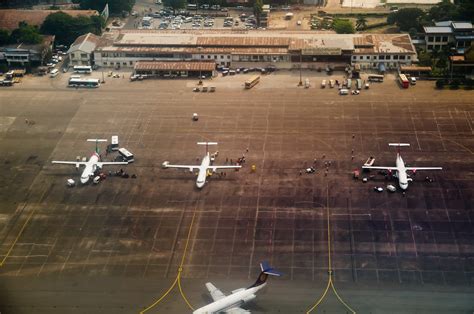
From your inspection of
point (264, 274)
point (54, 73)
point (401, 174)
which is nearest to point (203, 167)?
point (264, 274)

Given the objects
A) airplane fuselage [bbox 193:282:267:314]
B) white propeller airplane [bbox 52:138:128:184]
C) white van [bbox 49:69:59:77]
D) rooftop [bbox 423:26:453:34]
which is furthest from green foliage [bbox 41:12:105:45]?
airplane fuselage [bbox 193:282:267:314]

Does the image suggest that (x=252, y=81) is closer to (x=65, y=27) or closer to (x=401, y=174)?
(x=401, y=174)

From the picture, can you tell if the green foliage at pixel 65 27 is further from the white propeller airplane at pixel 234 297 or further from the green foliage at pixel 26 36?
the white propeller airplane at pixel 234 297

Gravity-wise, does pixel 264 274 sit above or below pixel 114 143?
above

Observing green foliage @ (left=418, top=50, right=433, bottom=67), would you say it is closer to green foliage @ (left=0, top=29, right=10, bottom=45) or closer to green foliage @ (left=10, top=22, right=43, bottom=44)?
green foliage @ (left=10, top=22, right=43, bottom=44)

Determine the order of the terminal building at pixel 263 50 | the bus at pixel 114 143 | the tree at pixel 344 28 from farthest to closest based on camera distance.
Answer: the tree at pixel 344 28, the terminal building at pixel 263 50, the bus at pixel 114 143

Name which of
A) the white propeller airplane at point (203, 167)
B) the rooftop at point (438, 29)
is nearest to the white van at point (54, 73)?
the white propeller airplane at point (203, 167)

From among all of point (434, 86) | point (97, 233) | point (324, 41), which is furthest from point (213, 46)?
point (97, 233)
